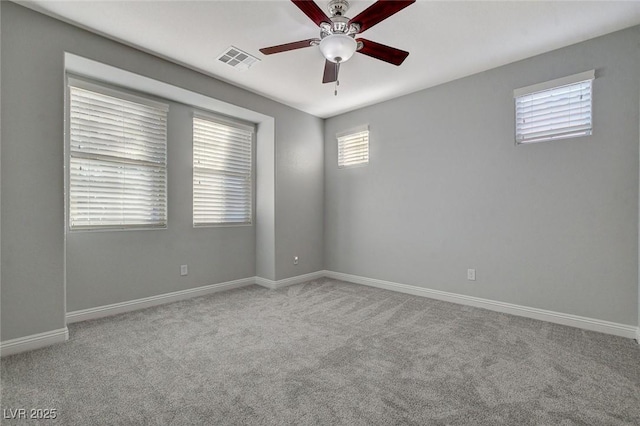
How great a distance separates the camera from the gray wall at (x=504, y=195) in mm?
2795

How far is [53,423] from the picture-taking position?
1.63 m

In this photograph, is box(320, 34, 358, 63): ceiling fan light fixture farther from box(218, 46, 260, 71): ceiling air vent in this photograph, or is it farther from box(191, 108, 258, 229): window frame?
box(191, 108, 258, 229): window frame

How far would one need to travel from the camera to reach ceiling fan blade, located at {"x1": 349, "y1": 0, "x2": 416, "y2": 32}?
187 cm

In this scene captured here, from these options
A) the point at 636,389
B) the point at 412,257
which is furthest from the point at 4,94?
the point at 636,389

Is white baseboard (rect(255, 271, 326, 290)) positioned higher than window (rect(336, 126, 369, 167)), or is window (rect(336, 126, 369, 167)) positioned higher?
window (rect(336, 126, 369, 167))

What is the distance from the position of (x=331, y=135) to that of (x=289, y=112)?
86 centimetres

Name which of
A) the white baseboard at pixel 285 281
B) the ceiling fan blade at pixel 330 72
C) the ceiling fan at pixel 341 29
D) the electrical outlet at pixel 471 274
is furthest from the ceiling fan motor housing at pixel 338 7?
the white baseboard at pixel 285 281

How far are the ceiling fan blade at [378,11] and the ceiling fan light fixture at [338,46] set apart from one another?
0.13 meters

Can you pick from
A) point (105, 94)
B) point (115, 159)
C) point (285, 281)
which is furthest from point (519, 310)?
point (105, 94)

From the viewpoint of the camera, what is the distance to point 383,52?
250cm

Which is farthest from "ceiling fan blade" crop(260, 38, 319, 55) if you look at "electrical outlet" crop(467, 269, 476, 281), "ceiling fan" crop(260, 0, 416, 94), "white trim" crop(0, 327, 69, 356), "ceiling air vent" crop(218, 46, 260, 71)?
"electrical outlet" crop(467, 269, 476, 281)

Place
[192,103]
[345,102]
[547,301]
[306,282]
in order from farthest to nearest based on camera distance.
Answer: [306,282] → [345,102] → [192,103] → [547,301]

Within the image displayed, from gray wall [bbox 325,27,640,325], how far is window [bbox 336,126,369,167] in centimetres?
15

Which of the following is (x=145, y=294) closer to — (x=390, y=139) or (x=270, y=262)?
(x=270, y=262)
